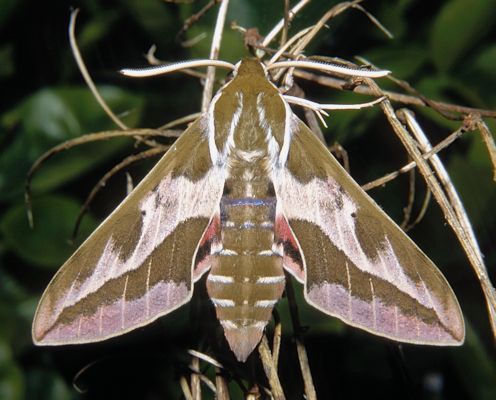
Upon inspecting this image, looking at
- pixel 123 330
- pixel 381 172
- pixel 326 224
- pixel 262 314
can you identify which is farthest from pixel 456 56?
pixel 123 330

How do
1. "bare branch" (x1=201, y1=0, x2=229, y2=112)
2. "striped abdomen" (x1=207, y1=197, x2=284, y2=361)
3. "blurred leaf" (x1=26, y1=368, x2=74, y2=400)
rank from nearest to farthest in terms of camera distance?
"striped abdomen" (x1=207, y1=197, x2=284, y2=361), "bare branch" (x1=201, y1=0, x2=229, y2=112), "blurred leaf" (x1=26, y1=368, x2=74, y2=400)

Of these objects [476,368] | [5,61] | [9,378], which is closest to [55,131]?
[5,61]

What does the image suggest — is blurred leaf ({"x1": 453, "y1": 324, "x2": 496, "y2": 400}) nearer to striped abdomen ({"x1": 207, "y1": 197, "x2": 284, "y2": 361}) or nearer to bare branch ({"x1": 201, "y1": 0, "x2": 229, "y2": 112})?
striped abdomen ({"x1": 207, "y1": 197, "x2": 284, "y2": 361})

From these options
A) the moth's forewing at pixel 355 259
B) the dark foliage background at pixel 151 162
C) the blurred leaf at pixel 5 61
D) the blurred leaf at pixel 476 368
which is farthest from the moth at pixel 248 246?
the blurred leaf at pixel 5 61

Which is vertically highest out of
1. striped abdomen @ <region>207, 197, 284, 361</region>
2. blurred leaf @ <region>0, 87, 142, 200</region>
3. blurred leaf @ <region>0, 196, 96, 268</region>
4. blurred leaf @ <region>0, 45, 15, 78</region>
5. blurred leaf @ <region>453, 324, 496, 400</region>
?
blurred leaf @ <region>0, 45, 15, 78</region>

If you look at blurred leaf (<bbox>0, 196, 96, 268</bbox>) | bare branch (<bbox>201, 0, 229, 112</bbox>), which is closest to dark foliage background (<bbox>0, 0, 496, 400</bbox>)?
blurred leaf (<bbox>0, 196, 96, 268</bbox>)
